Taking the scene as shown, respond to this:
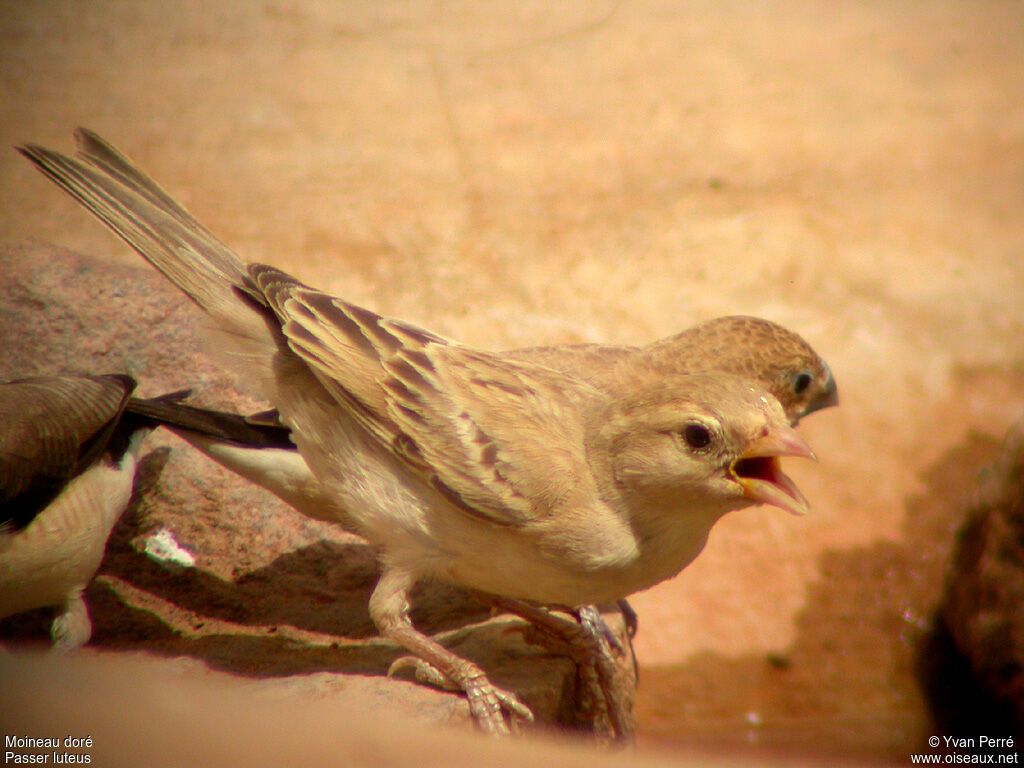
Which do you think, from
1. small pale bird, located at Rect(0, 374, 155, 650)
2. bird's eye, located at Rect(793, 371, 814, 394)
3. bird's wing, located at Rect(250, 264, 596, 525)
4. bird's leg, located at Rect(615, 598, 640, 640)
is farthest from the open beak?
small pale bird, located at Rect(0, 374, 155, 650)

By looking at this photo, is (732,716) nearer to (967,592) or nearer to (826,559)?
(826,559)

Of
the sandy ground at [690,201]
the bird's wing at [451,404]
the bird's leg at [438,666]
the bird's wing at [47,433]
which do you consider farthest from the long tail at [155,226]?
the sandy ground at [690,201]

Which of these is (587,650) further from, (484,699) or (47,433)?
(47,433)

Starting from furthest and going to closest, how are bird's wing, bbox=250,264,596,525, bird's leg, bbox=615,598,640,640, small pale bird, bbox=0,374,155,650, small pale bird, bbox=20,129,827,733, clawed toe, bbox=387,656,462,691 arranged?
bird's leg, bbox=615,598,640,640 < small pale bird, bbox=0,374,155,650 < clawed toe, bbox=387,656,462,691 < bird's wing, bbox=250,264,596,525 < small pale bird, bbox=20,129,827,733

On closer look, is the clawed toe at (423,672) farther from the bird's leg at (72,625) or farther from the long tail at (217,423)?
the bird's leg at (72,625)

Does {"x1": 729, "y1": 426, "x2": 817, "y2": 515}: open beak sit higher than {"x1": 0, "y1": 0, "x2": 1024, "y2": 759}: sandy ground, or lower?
lower

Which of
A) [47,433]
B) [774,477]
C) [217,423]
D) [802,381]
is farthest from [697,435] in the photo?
[47,433]

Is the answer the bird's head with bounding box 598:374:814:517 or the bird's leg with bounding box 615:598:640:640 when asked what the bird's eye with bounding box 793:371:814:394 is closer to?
the bird's head with bounding box 598:374:814:517
